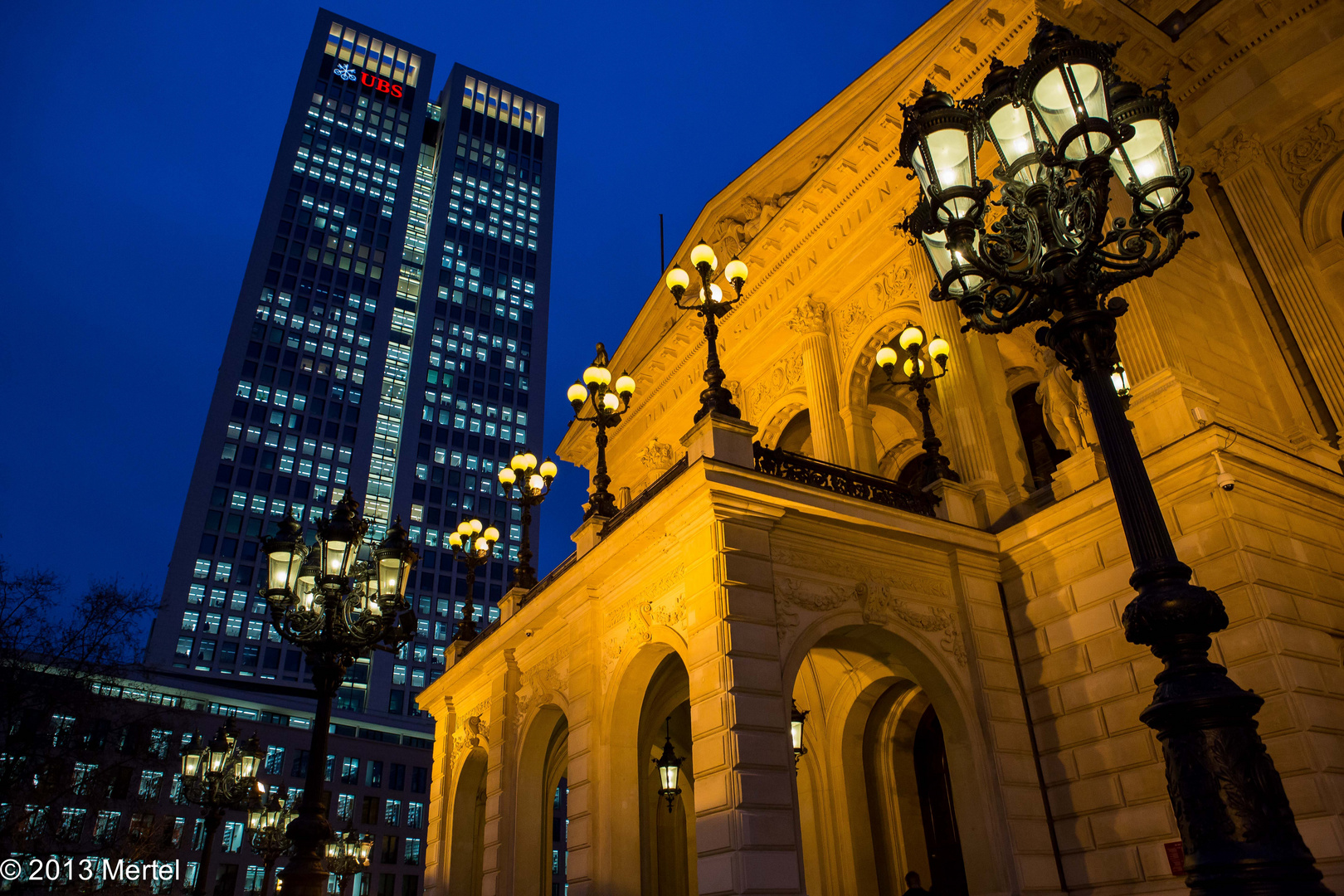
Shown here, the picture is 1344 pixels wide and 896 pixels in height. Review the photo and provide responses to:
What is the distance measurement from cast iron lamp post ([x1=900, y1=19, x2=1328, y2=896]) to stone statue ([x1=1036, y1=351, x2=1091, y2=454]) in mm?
6229

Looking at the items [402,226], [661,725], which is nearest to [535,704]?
[661,725]

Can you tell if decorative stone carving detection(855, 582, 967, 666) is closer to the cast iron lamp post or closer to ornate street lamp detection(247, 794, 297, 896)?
the cast iron lamp post

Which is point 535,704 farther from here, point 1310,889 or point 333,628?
point 1310,889

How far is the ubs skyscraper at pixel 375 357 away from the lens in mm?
78688

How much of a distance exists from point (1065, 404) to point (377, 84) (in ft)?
377

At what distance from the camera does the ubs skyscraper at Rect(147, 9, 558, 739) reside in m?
78.7

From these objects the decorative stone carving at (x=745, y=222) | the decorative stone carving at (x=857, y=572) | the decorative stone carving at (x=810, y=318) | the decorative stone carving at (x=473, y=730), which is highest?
the decorative stone carving at (x=745, y=222)

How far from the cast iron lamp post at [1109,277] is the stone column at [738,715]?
518 cm

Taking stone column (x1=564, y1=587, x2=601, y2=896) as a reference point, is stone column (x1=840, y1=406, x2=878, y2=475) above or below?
above

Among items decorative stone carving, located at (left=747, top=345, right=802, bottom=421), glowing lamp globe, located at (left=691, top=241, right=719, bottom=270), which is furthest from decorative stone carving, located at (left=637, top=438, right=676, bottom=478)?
glowing lamp globe, located at (left=691, top=241, right=719, bottom=270)

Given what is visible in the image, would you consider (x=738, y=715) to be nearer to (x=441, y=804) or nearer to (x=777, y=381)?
(x=777, y=381)

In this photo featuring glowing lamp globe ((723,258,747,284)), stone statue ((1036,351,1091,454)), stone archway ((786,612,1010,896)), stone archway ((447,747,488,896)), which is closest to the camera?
stone statue ((1036,351,1091,454))

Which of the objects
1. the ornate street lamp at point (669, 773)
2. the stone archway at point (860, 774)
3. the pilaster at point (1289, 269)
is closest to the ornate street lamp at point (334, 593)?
the ornate street lamp at point (669, 773)

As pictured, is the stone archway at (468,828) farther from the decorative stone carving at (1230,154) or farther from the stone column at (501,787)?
the decorative stone carving at (1230,154)
